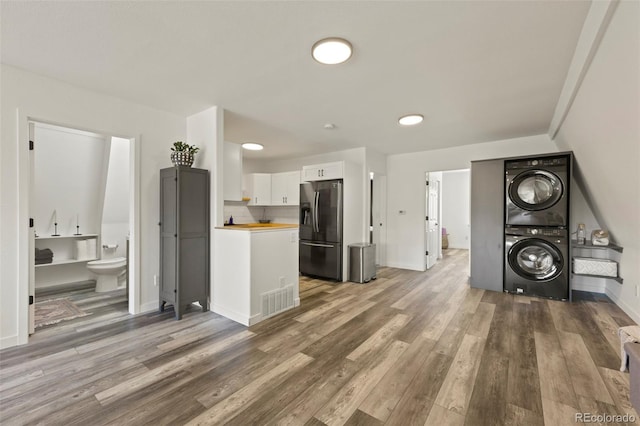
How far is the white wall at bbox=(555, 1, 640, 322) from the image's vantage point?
5.41 feet

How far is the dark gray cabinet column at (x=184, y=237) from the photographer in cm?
309

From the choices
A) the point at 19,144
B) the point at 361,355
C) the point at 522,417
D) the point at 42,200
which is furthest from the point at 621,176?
the point at 42,200

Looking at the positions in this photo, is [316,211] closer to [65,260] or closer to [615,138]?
[615,138]

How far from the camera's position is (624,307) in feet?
10.9

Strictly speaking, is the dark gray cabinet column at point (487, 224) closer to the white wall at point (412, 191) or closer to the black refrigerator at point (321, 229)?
the white wall at point (412, 191)

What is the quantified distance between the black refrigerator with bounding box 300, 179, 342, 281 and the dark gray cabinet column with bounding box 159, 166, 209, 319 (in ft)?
7.03

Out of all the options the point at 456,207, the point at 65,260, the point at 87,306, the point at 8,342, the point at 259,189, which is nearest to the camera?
the point at 8,342

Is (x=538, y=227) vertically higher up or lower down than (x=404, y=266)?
higher up

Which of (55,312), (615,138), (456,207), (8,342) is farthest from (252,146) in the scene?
(456,207)

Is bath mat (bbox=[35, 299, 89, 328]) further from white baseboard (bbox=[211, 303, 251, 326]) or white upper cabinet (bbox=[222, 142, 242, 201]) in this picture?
white upper cabinet (bbox=[222, 142, 242, 201])

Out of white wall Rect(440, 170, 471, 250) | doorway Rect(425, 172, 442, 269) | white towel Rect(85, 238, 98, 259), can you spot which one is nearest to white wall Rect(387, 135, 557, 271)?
doorway Rect(425, 172, 442, 269)

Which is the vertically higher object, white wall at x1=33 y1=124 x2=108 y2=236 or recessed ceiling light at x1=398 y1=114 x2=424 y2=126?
recessed ceiling light at x1=398 y1=114 x2=424 y2=126

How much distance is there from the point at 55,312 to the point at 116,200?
6.70ft

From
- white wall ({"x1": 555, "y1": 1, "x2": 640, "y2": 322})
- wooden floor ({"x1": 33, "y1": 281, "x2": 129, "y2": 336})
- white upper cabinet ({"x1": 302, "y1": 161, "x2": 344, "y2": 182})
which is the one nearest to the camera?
white wall ({"x1": 555, "y1": 1, "x2": 640, "y2": 322})
